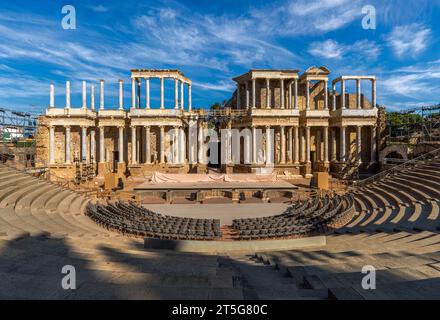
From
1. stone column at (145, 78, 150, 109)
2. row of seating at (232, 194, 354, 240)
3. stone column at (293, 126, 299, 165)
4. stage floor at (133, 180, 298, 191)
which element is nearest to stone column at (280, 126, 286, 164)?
stone column at (293, 126, 299, 165)

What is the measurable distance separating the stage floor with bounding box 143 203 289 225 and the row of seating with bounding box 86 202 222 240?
2.85 metres

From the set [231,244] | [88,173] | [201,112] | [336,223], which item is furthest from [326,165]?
[88,173]

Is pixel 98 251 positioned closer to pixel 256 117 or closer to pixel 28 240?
pixel 28 240

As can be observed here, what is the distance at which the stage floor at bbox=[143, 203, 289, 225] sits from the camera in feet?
62.6

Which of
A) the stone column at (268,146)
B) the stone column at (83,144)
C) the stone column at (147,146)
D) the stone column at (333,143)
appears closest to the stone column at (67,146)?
the stone column at (83,144)

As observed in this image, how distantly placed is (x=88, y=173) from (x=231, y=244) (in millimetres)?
30314

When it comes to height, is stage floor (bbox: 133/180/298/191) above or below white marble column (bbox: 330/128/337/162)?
below

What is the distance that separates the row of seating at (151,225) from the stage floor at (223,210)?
2.85 meters

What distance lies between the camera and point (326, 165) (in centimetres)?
3709

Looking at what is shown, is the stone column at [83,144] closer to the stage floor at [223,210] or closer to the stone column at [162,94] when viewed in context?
the stone column at [162,94]

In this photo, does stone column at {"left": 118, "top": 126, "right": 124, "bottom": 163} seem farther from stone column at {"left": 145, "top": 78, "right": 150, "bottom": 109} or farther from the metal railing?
the metal railing

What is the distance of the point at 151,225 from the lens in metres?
14.8

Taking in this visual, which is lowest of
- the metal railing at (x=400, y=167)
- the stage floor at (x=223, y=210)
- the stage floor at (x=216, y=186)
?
the stage floor at (x=223, y=210)

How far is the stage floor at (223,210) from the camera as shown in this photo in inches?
752
